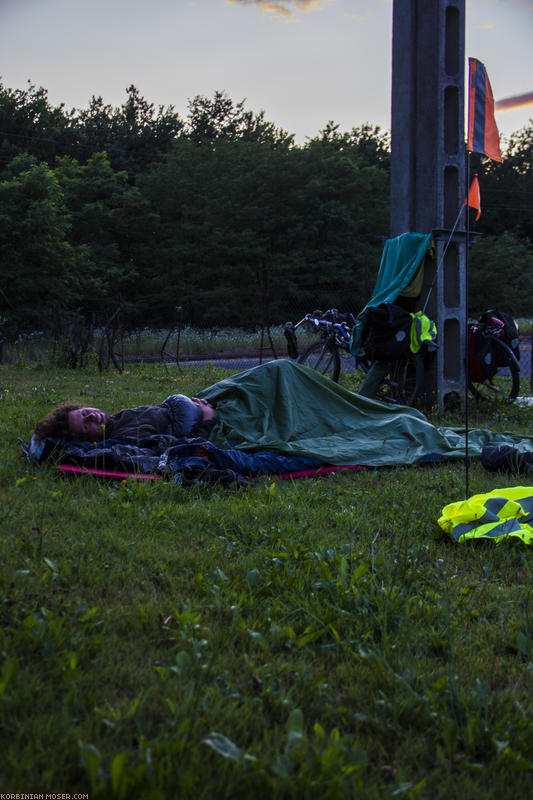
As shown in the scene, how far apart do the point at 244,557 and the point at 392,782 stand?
145cm

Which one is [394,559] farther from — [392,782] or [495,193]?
[495,193]

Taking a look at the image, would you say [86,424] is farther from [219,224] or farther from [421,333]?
[219,224]

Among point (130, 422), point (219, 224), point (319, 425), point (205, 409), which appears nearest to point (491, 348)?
point (319, 425)

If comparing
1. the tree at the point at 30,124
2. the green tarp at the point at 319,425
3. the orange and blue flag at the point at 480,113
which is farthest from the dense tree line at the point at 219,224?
the orange and blue flag at the point at 480,113

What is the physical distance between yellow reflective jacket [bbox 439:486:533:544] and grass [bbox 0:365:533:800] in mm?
67

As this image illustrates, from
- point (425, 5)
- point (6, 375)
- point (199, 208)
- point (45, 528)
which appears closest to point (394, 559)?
point (45, 528)

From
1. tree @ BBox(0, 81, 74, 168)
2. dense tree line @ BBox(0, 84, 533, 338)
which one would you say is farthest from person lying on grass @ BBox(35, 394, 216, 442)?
tree @ BBox(0, 81, 74, 168)

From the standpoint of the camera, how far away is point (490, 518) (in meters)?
3.40

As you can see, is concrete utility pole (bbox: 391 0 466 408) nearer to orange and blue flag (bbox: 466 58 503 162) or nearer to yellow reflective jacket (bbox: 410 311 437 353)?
yellow reflective jacket (bbox: 410 311 437 353)

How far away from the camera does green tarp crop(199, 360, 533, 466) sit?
209 inches

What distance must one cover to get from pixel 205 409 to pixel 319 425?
1029 millimetres

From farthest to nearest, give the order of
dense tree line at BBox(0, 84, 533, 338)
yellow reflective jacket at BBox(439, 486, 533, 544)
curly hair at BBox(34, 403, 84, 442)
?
dense tree line at BBox(0, 84, 533, 338) → curly hair at BBox(34, 403, 84, 442) → yellow reflective jacket at BBox(439, 486, 533, 544)

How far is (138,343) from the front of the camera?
Answer: 21281mm

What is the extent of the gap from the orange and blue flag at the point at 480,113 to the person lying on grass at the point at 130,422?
2872mm
